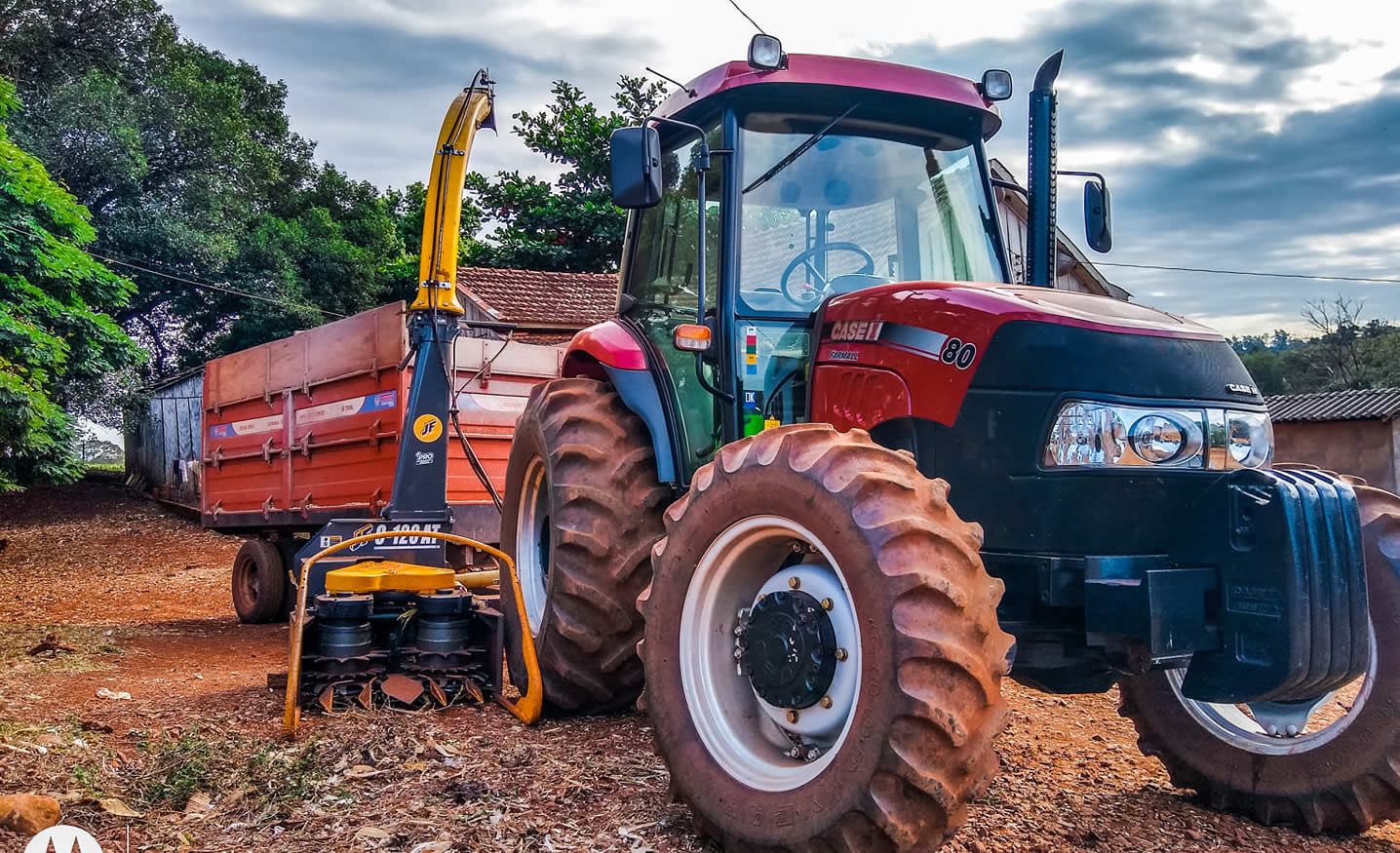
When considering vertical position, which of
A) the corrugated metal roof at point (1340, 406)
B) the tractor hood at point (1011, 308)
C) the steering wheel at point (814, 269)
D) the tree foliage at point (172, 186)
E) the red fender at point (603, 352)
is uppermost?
the tree foliage at point (172, 186)

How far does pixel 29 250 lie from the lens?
12180 mm

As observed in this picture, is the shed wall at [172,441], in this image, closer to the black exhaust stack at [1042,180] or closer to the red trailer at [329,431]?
the red trailer at [329,431]

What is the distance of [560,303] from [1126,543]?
1896 cm

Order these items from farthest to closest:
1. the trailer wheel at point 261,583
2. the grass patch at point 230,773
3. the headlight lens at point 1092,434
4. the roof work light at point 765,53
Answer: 1. the trailer wheel at point 261,583
2. the roof work light at point 765,53
3. the grass patch at point 230,773
4. the headlight lens at point 1092,434

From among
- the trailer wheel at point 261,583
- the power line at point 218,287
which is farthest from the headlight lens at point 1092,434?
the power line at point 218,287

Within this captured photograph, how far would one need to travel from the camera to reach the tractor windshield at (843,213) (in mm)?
4527

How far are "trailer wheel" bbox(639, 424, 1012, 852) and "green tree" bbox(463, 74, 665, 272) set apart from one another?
22404 millimetres

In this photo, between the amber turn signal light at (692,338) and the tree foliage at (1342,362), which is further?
the tree foliage at (1342,362)

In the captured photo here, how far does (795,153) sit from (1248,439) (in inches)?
78.4

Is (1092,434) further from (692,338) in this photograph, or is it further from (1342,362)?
(1342,362)

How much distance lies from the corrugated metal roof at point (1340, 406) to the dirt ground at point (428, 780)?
19.8 m

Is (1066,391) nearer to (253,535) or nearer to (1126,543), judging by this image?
(1126,543)

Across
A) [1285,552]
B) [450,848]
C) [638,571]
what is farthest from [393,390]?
[1285,552]

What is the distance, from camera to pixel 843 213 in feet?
15.1
